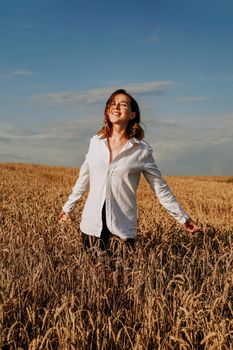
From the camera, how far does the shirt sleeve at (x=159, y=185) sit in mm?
4754

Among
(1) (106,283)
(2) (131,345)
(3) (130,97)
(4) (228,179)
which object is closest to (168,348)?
(2) (131,345)

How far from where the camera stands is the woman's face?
4523 mm

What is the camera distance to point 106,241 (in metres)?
4.71

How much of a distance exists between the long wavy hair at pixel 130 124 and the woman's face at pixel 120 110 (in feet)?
0.16

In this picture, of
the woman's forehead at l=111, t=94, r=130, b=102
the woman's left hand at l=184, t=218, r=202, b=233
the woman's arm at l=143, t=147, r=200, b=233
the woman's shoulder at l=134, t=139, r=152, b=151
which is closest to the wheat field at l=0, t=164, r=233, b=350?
the woman's left hand at l=184, t=218, r=202, b=233

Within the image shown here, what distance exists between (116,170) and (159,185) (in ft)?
1.71

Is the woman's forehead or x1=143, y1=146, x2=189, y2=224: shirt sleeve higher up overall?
the woman's forehead

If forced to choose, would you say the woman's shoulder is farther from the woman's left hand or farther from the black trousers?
the woman's left hand

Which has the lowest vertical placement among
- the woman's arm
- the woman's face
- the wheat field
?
the wheat field

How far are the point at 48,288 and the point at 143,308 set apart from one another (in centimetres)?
82

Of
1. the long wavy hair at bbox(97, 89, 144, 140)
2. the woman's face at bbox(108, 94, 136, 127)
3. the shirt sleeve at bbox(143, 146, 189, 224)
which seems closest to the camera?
the woman's face at bbox(108, 94, 136, 127)

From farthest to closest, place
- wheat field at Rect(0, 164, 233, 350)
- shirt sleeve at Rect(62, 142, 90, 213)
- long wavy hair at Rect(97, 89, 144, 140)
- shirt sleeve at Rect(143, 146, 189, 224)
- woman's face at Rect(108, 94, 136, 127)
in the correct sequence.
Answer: shirt sleeve at Rect(62, 142, 90, 213)
shirt sleeve at Rect(143, 146, 189, 224)
long wavy hair at Rect(97, 89, 144, 140)
woman's face at Rect(108, 94, 136, 127)
wheat field at Rect(0, 164, 233, 350)

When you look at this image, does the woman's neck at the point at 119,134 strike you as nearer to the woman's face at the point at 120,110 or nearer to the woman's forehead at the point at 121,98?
the woman's face at the point at 120,110

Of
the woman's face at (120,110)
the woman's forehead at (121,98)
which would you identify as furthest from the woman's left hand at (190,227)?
the woman's forehead at (121,98)
